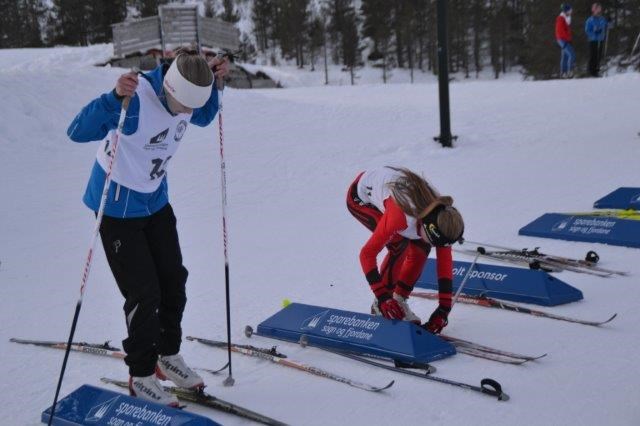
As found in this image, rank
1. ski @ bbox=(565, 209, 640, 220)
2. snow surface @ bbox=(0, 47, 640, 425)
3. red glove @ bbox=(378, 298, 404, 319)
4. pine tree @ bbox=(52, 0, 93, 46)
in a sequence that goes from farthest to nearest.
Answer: pine tree @ bbox=(52, 0, 93, 46)
ski @ bbox=(565, 209, 640, 220)
red glove @ bbox=(378, 298, 404, 319)
snow surface @ bbox=(0, 47, 640, 425)

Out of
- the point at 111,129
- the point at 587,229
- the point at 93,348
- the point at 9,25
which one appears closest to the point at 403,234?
the point at 111,129

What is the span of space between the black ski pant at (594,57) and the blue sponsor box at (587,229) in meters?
11.8

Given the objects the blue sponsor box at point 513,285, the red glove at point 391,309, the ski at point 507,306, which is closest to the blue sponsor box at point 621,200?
the blue sponsor box at point 513,285

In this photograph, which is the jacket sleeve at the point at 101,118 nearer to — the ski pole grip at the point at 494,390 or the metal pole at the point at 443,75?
the ski pole grip at the point at 494,390

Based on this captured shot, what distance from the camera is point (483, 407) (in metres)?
3.13

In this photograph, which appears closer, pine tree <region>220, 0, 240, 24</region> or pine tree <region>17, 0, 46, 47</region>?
pine tree <region>17, 0, 46, 47</region>

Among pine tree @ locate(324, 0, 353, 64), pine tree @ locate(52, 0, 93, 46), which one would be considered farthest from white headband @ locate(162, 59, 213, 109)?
pine tree @ locate(324, 0, 353, 64)

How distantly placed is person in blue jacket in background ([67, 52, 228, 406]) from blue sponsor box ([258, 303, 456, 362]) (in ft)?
3.89

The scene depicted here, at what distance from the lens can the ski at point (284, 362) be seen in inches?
135

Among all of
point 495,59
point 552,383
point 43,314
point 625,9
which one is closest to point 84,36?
point 495,59

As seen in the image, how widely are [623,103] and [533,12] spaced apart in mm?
23974

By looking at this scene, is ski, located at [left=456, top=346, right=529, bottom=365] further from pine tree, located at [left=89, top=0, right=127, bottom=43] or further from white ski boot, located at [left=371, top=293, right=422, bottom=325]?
pine tree, located at [left=89, top=0, right=127, bottom=43]

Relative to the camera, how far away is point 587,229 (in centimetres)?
616

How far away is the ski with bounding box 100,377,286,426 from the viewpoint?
310 centimetres
